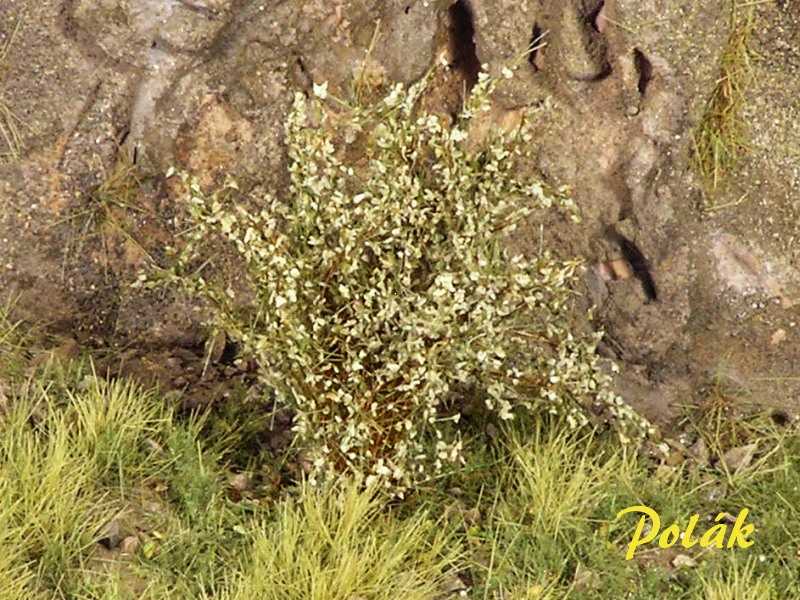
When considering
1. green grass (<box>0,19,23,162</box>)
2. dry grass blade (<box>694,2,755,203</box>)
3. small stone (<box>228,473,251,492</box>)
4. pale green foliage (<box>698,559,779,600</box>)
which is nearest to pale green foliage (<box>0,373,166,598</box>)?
small stone (<box>228,473,251,492</box>)

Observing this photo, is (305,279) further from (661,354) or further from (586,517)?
(661,354)

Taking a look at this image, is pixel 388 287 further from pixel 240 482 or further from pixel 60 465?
pixel 60 465

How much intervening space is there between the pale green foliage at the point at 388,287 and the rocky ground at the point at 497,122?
2.25ft

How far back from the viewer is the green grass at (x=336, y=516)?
4.68 metres

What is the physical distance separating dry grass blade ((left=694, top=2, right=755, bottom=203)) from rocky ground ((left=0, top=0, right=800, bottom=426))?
0.04 meters

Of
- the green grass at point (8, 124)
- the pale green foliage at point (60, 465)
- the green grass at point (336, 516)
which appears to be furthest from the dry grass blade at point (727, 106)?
the green grass at point (8, 124)

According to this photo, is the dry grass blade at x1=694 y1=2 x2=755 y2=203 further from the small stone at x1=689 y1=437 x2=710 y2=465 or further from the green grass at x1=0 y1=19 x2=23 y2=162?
the green grass at x1=0 y1=19 x2=23 y2=162

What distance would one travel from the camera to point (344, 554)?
4.61 metres

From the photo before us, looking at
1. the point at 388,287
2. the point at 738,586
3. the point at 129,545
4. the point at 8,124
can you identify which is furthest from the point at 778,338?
the point at 8,124

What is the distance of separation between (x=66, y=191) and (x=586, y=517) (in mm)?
2299

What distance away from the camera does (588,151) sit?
222 inches

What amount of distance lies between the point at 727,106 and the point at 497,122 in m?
0.83

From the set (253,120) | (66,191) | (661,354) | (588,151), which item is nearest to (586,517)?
(661,354)

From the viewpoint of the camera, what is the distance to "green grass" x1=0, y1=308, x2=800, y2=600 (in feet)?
15.4
